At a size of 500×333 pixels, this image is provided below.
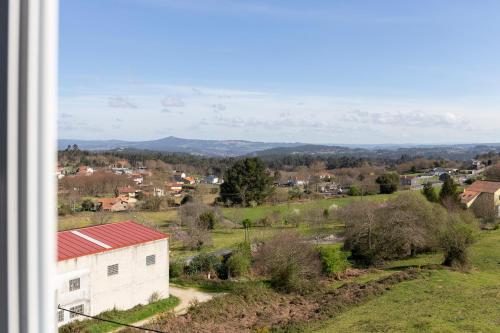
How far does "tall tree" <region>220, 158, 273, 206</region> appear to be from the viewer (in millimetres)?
23984

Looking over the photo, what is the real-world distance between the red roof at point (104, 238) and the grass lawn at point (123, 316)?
1.08 m

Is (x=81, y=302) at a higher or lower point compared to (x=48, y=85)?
lower

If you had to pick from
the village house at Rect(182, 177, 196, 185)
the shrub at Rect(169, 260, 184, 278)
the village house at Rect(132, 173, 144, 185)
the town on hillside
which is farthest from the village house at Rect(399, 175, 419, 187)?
the shrub at Rect(169, 260, 184, 278)

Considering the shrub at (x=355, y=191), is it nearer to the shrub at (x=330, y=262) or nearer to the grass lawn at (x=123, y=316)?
the shrub at (x=330, y=262)

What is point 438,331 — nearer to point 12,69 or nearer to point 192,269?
point 192,269

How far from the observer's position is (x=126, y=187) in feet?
87.0

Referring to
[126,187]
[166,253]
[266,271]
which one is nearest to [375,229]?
[266,271]

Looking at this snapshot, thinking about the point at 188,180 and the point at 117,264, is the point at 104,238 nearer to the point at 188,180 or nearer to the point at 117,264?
the point at 117,264

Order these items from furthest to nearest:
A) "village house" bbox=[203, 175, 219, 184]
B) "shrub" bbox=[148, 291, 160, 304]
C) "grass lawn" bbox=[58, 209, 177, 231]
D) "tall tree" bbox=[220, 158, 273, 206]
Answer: "village house" bbox=[203, 175, 219, 184]
"tall tree" bbox=[220, 158, 273, 206]
"grass lawn" bbox=[58, 209, 177, 231]
"shrub" bbox=[148, 291, 160, 304]

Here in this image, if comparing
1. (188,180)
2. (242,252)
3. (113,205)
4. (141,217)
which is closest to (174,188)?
(188,180)

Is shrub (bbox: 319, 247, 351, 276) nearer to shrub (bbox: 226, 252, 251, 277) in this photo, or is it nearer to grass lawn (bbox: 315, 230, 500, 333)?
grass lawn (bbox: 315, 230, 500, 333)

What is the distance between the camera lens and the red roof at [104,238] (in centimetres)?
768

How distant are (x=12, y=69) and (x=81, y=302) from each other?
310 inches

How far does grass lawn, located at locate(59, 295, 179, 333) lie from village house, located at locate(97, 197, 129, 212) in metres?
12.7
